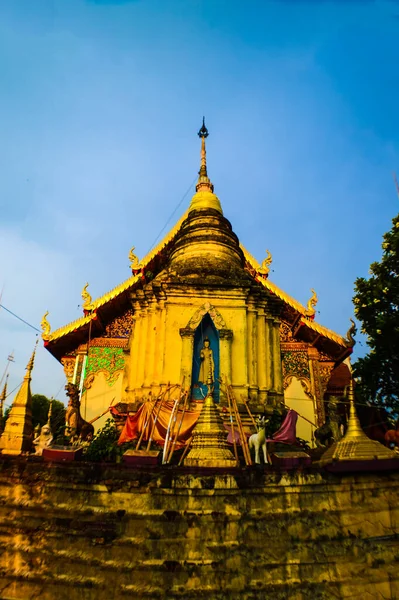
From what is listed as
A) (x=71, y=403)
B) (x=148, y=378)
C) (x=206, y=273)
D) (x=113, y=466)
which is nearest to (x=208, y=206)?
(x=206, y=273)

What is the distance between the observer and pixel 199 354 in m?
9.36

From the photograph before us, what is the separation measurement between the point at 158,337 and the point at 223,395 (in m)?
2.05

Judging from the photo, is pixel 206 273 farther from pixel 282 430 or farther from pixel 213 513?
pixel 213 513

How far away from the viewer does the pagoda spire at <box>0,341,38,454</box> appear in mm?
5543

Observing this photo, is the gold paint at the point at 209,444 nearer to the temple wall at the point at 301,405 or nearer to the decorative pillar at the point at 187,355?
the decorative pillar at the point at 187,355

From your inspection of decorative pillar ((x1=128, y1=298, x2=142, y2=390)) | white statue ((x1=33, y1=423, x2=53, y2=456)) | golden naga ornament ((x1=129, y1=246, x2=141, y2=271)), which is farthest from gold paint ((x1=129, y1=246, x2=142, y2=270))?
white statue ((x1=33, y1=423, x2=53, y2=456))

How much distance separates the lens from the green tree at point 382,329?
942 centimetres

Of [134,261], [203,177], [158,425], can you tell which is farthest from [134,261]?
[158,425]

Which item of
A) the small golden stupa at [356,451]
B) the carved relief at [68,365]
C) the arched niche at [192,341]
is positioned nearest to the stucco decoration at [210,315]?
the arched niche at [192,341]

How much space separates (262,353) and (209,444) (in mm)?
4885

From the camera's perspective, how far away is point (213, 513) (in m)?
3.51

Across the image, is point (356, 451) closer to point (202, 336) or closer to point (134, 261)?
point (202, 336)

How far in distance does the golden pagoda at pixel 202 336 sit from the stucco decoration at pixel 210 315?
0.08ft

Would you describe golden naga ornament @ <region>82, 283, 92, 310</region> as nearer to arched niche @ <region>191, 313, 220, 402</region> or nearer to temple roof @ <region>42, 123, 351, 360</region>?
temple roof @ <region>42, 123, 351, 360</region>
